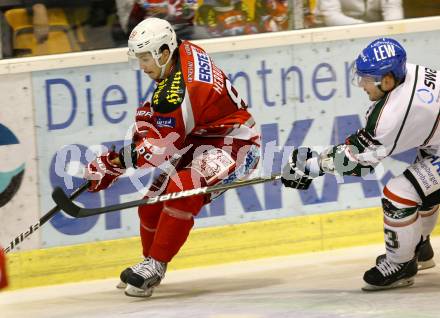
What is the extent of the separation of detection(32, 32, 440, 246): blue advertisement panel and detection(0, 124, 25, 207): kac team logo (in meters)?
0.12

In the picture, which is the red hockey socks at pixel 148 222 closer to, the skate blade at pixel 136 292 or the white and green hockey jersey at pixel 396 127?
the skate blade at pixel 136 292

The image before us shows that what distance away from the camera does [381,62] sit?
4707 mm

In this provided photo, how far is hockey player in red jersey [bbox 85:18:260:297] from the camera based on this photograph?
4980 mm

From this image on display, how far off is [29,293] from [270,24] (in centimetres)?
199

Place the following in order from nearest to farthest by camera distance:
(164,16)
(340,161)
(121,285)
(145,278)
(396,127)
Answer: (396,127) < (340,161) < (145,278) < (121,285) < (164,16)

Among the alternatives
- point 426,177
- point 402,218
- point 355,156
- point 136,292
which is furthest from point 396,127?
point 136,292

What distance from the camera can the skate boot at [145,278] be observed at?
5091 millimetres

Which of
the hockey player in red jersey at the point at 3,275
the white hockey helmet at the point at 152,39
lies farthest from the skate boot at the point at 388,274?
the hockey player in red jersey at the point at 3,275

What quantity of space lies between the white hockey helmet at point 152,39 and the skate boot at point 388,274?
140 cm

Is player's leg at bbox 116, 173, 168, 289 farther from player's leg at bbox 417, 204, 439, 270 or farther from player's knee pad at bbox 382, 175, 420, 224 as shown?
player's leg at bbox 417, 204, 439, 270

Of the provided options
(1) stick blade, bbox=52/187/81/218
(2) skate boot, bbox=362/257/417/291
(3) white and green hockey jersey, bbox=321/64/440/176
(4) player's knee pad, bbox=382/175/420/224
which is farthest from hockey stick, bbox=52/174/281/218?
(2) skate boot, bbox=362/257/417/291

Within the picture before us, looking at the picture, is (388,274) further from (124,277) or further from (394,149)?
(124,277)

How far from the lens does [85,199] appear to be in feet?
18.9

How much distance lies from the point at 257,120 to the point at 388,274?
1.35 m
